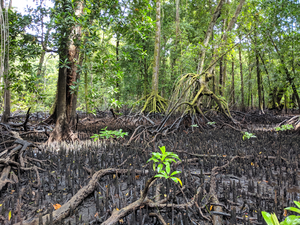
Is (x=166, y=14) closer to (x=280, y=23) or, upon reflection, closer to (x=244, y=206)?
(x=280, y=23)

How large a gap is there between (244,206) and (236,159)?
1167mm

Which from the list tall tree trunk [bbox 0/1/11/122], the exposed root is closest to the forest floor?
tall tree trunk [bbox 0/1/11/122]

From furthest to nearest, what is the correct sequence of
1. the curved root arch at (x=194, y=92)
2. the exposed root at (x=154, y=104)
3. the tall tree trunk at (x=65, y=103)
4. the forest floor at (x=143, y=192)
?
the exposed root at (x=154, y=104), the curved root arch at (x=194, y=92), the tall tree trunk at (x=65, y=103), the forest floor at (x=143, y=192)

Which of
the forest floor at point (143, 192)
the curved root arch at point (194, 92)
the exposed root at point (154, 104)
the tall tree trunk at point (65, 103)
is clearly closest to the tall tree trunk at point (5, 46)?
the tall tree trunk at point (65, 103)

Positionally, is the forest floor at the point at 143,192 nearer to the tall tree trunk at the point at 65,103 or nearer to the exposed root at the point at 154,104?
the tall tree trunk at the point at 65,103

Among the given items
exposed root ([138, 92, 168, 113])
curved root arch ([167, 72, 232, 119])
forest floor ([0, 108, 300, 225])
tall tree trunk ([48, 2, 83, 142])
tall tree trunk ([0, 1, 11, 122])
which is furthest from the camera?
exposed root ([138, 92, 168, 113])

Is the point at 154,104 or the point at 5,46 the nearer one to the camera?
the point at 5,46

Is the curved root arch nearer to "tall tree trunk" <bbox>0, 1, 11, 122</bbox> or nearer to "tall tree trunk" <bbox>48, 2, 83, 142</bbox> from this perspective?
"tall tree trunk" <bbox>48, 2, 83, 142</bbox>

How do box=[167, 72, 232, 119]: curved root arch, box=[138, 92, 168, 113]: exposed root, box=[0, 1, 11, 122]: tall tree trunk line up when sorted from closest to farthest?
1. box=[0, 1, 11, 122]: tall tree trunk
2. box=[167, 72, 232, 119]: curved root arch
3. box=[138, 92, 168, 113]: exposed root

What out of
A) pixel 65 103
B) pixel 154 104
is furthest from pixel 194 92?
pixel 65 103

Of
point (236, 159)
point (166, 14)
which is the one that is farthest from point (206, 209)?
point (166, 14)

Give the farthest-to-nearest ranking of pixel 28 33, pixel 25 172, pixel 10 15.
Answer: pixel 10 15 → pixel 28 33 → pixel 25 172

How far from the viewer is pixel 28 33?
2869mm

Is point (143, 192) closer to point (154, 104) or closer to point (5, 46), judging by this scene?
point (5, 46)
